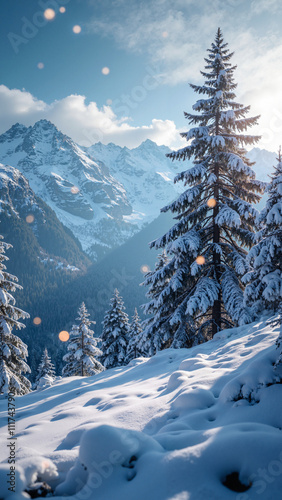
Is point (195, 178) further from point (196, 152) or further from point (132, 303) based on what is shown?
point (132, 303)

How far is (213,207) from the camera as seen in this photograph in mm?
9555

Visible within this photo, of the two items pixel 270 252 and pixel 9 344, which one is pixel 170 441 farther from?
pixel 9 344

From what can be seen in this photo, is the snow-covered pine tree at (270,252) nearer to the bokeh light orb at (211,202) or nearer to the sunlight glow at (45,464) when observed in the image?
the bokeh light orb at (211,202)

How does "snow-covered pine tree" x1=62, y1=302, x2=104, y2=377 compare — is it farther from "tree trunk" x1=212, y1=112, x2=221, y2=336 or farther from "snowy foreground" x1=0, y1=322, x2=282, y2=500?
"snowy foreground" x1=0, y1=322, x2=282, y2=500

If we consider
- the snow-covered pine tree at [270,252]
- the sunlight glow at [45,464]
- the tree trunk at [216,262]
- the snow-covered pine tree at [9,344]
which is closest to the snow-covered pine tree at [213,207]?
the tree trunk at [216,262]

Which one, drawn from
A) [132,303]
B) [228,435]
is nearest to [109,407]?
[228,435]

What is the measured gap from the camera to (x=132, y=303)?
Answer: 165125mm

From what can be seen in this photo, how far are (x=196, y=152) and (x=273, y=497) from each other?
10330 millimetres

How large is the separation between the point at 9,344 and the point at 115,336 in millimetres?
11694

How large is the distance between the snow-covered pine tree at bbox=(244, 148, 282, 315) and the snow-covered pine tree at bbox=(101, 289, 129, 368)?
63.1 ft

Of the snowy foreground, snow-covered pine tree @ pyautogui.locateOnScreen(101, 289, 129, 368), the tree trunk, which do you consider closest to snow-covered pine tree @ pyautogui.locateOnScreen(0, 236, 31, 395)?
the snowy foreground

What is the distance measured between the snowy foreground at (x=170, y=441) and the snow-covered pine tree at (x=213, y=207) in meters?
4.15

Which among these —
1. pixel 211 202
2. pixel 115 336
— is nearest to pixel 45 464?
pixel 211 202

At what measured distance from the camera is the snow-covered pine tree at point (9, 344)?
12.1m
